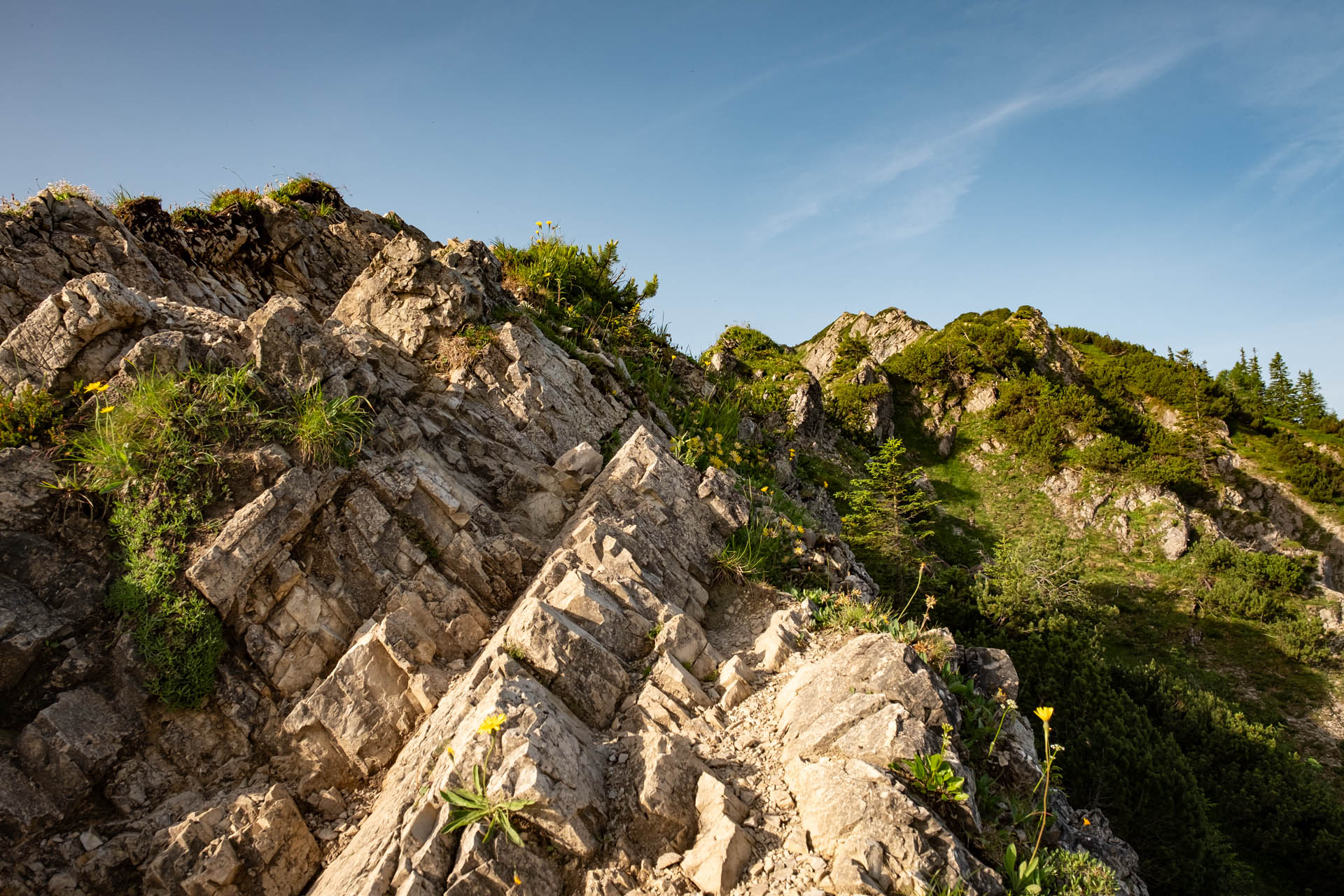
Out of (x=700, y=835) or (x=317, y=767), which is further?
(x=317, y=767)

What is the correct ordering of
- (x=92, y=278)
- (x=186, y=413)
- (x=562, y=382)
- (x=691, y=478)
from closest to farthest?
(x=186, y=413)
(x=92, y=278)
(x=691, y=478)
(x=562, y=382)

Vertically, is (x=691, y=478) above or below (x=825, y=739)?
above

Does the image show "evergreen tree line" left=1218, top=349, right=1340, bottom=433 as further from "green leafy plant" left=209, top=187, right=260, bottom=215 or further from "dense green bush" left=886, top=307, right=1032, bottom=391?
"green leafy plant" left=209, top=187, right=260, bottom=215

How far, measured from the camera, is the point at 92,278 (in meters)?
6.96

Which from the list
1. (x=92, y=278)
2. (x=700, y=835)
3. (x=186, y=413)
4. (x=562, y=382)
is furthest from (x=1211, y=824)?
(x=92, y=278)

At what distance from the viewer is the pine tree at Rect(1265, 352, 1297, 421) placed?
130 feet

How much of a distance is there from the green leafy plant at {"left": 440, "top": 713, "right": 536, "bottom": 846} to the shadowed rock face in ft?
0.26

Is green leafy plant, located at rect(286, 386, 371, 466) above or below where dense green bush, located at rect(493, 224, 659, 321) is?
below

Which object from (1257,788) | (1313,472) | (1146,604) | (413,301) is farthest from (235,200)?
(1313,472)

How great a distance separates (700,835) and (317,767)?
3.49m

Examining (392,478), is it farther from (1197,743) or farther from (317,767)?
(1197,743)

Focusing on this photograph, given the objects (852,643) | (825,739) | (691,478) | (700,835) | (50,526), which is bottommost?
(50,526)

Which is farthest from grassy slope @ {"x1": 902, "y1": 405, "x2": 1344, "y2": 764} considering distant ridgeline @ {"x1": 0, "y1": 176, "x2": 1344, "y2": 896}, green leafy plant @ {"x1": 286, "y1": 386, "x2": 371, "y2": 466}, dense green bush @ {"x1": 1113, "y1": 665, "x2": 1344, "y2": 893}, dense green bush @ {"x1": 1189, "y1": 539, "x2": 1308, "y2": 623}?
green leafy plant @ {"x1": 286, "y1": 386, "x2": 371, "y2": 466}

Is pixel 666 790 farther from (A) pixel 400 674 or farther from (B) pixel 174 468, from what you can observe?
(B) pixel 174 468
